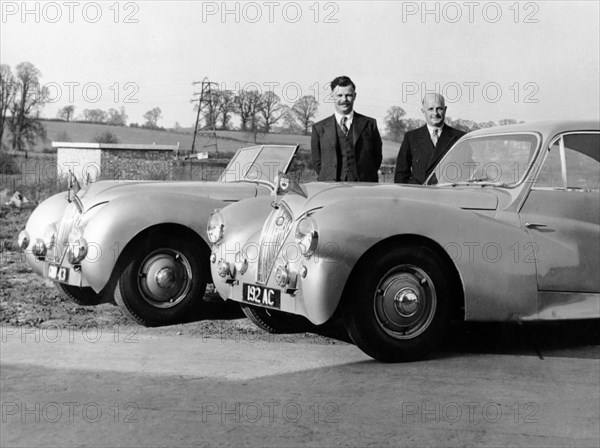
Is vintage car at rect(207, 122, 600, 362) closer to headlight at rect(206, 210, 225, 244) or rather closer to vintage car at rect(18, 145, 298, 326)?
headlight at rect(206, 210, 225, 244)

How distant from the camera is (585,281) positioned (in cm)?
488

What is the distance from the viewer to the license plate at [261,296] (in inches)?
194

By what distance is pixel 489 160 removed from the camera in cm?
568

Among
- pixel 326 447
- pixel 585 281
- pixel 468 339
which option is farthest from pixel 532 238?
pixel 326 447

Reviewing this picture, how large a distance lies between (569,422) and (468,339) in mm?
1812

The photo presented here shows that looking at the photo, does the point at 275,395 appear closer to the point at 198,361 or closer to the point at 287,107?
the point at 198,361

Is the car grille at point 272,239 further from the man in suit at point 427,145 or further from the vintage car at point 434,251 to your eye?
the man in suit at point 427,145

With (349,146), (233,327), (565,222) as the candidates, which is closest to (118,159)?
(349,146)

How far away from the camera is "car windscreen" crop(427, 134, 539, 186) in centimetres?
535

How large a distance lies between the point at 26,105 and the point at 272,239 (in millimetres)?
3238

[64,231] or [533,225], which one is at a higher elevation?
[533,225]

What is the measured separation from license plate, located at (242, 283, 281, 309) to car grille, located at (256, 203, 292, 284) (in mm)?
65

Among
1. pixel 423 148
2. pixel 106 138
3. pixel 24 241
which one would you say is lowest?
pixel 24 241

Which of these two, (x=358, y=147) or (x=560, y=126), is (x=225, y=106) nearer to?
(x=358, y=147)
